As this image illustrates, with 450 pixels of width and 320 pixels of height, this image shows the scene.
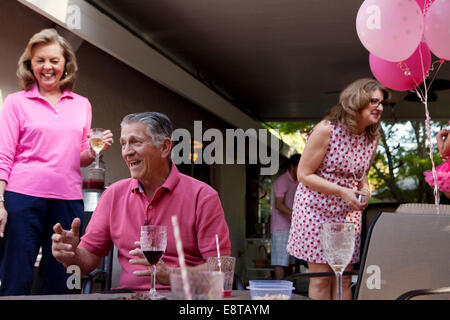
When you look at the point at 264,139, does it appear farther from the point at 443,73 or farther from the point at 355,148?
the point at 355,148

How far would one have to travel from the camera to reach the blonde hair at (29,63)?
2834 millimetres

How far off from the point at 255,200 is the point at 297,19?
268 inches

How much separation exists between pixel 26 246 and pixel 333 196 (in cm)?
147

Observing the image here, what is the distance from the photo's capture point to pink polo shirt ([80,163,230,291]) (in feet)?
6.64

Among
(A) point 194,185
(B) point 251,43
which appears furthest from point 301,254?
(B) point 251,43

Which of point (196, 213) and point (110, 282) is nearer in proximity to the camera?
point (196, 213)

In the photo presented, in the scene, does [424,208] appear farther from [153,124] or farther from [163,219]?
[153,124]

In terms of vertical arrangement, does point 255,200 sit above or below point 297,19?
below

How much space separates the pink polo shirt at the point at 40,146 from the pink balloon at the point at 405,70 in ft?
5.64

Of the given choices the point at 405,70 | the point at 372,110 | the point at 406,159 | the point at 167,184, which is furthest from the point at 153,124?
the point at 406,159

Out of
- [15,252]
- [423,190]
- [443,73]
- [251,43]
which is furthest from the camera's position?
[423,190]

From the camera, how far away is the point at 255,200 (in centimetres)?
1169

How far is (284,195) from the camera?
6770 mm

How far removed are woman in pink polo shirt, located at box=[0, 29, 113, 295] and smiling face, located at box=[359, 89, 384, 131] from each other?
125cm
